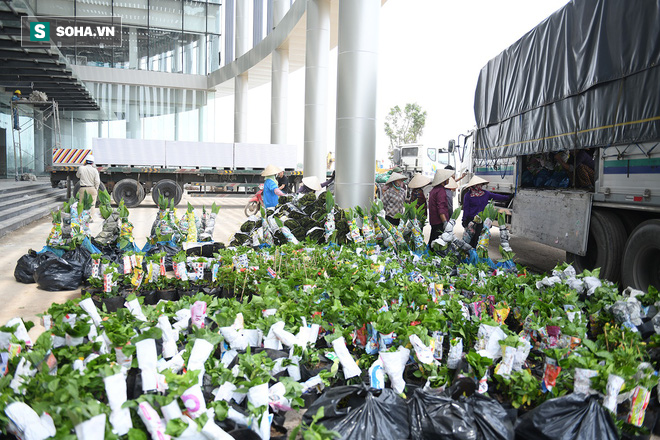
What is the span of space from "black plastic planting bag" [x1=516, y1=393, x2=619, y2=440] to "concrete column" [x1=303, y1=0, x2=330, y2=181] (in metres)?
14.7

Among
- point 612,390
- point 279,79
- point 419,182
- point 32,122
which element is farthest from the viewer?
point 32,122

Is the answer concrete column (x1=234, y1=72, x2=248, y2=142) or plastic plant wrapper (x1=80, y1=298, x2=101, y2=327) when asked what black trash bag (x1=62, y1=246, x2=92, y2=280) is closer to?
plastic plant wrapper (x1=80, y1=298, x2=101, y2=327)

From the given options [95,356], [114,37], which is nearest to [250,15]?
[114,37]

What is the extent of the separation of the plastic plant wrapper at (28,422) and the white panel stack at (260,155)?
1712 centimetres

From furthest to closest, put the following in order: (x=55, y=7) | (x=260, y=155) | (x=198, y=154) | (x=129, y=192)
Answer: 1. (x=55, y=7)
2. (x=260, y=155)
3. (x=198, y=154)
4. (x=129, y=192)

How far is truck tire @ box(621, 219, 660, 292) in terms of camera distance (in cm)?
534

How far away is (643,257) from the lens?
5.53m

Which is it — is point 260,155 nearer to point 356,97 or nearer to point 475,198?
point 356,97

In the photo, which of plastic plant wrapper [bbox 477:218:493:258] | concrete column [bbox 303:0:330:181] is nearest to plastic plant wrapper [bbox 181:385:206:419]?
plastic plant wrapper [bbox 477:218:493:258]

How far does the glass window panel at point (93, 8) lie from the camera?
29062 millimetres

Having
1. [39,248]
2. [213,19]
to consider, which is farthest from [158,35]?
[39,248]

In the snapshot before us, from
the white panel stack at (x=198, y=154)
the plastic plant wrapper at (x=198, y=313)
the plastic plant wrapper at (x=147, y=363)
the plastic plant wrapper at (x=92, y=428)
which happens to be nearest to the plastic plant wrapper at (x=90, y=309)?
the plastic plant wrapper at (x=198, y=313)

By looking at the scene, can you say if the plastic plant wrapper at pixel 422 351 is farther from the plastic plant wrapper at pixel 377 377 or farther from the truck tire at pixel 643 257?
the truck tire at pixel 643 257

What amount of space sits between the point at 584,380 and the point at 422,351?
2.73ft
